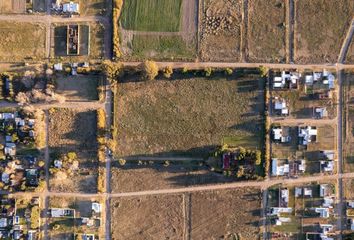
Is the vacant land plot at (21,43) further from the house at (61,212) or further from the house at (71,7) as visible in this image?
the house at (61,212)

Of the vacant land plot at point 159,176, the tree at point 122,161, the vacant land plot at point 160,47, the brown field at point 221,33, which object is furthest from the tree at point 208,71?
the tree at point 122,161

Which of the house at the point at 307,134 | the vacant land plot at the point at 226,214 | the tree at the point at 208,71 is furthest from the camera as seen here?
the vacant land plot at the point at 226,214

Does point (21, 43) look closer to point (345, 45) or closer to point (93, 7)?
point (93, 7)

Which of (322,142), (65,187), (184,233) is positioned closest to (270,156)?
(322,142)

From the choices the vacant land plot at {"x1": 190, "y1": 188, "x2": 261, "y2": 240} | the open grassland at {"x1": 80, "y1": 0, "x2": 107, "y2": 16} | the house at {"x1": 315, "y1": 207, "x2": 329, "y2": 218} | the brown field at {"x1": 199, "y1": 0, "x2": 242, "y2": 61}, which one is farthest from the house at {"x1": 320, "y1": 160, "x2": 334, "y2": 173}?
the open grassland at {"x1": 80, "y1": 0, "x2": 107, "y2": 16}

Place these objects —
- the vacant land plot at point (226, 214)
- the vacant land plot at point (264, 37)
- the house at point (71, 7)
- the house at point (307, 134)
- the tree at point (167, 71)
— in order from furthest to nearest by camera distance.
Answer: the vacant land plot at point (226, 214) < the vacant land plot at point (264, 37) < the house at point (307, 134) < the house at point (71, 7) < the tree at point (167, 71)

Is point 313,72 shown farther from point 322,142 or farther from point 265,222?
point 265,222

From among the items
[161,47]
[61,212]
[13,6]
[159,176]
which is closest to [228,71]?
[161,47]
